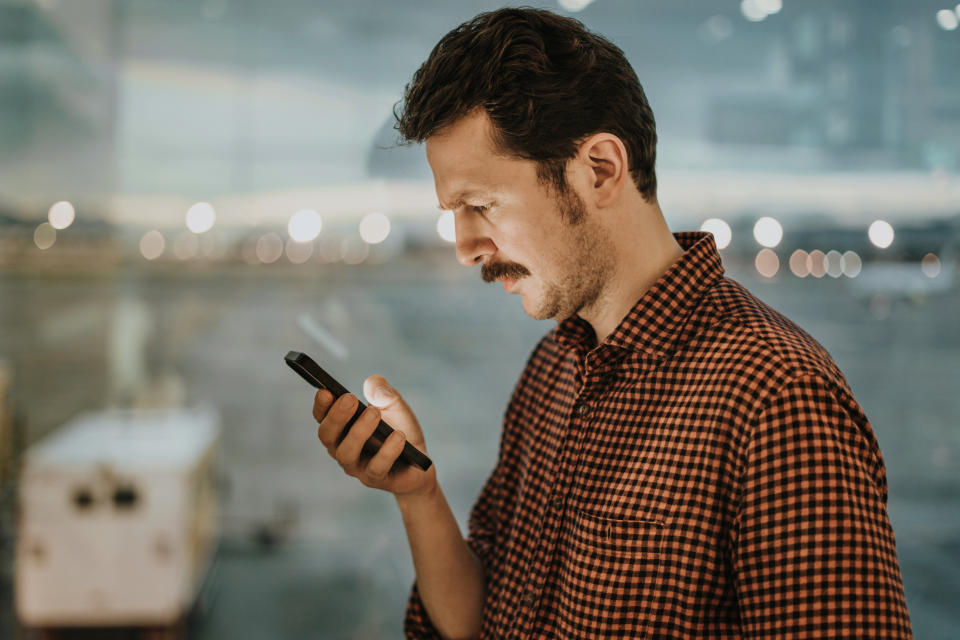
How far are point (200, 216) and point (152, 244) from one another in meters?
0.16

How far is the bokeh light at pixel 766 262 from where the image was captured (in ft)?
6.31

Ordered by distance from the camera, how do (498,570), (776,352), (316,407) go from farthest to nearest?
(498,570) → (316,407) → (776,352)

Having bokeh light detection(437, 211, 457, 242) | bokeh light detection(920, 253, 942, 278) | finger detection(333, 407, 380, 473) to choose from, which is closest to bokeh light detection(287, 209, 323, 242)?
bokeh light detection(437, 211, 457, 242)

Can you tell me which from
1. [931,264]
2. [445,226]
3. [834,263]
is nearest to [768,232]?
[834,263]

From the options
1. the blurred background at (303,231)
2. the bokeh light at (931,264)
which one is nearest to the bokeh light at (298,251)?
the blurred background at (303,231)

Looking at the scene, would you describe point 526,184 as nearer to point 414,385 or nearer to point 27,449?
point 414,385

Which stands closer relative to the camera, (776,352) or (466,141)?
(776,352)

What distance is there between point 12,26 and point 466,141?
71.4 inches

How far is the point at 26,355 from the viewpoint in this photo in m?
1.99

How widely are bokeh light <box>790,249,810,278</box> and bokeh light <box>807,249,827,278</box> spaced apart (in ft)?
0.03

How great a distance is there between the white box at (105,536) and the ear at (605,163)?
157cm

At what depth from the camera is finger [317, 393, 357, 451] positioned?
0.75 m

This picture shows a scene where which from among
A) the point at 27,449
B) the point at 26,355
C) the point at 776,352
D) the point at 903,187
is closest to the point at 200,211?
the point at 26,355

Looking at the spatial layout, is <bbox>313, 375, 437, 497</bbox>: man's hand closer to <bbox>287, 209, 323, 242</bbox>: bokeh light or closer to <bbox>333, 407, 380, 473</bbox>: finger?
<bbox>333, 407, 380, 473</bbox>: finger
